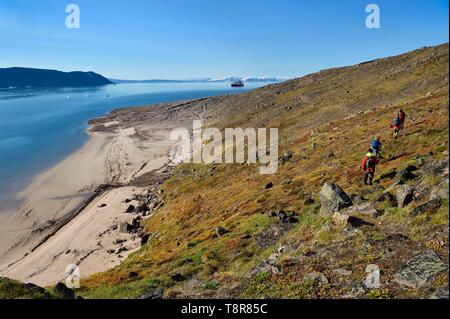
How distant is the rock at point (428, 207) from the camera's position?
55.7ft

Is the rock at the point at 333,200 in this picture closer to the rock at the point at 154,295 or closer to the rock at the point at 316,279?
the rock at the point at 316,279

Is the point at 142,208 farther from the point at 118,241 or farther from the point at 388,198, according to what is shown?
the point at 388,198

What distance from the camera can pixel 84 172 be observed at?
75.1m

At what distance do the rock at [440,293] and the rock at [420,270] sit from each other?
91 centimetres

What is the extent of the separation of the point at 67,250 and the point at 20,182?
36779 millimetres

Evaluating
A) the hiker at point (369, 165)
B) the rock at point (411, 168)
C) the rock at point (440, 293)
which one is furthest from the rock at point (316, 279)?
the rock at point (411, 168)

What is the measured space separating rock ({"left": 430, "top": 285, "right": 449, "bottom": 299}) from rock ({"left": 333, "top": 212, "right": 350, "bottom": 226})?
25.9 feet

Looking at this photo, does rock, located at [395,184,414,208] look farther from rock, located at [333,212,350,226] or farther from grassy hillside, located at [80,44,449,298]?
rock, located at [333,212,350,226]

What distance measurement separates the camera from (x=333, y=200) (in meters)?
22.7
